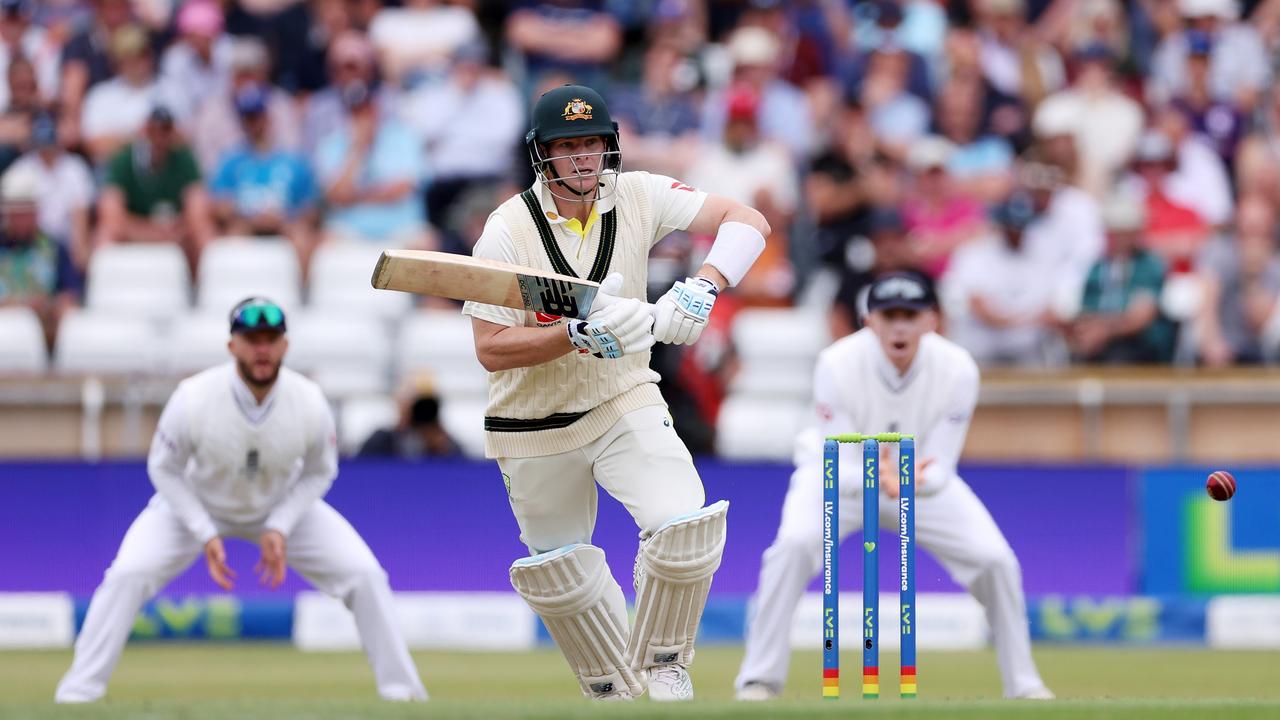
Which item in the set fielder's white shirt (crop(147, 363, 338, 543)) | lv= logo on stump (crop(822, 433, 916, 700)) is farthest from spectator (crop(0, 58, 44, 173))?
lv= logo on stump (crop(822, 433, 916, 700))

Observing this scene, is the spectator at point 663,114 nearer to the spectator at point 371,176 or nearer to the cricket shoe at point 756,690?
the spectator at point 371,176

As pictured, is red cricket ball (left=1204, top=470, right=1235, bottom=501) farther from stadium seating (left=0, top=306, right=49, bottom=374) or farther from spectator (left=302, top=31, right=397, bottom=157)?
spectator (left=302, top=31, right=397, bottom=157)

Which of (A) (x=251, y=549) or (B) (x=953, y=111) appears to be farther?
(B) (x=953, y=111)

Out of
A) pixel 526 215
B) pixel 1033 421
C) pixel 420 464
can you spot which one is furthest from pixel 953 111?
pixel 526 215

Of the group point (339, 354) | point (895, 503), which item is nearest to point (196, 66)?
point (339, 354)

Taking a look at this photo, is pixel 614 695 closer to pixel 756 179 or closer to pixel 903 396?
pixel 903 396

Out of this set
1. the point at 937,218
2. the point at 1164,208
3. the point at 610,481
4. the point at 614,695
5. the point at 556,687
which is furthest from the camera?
the point at 1164,208

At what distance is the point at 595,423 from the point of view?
17.4 feet

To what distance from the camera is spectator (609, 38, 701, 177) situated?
413 inches

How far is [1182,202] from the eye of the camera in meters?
10.5

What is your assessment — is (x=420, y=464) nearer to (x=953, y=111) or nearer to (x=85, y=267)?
(x=85, y=267)

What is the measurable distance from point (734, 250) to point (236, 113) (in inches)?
248

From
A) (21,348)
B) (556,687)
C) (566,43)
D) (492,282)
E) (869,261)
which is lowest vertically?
(556,687)

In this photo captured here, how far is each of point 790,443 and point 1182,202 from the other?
2.79 m
